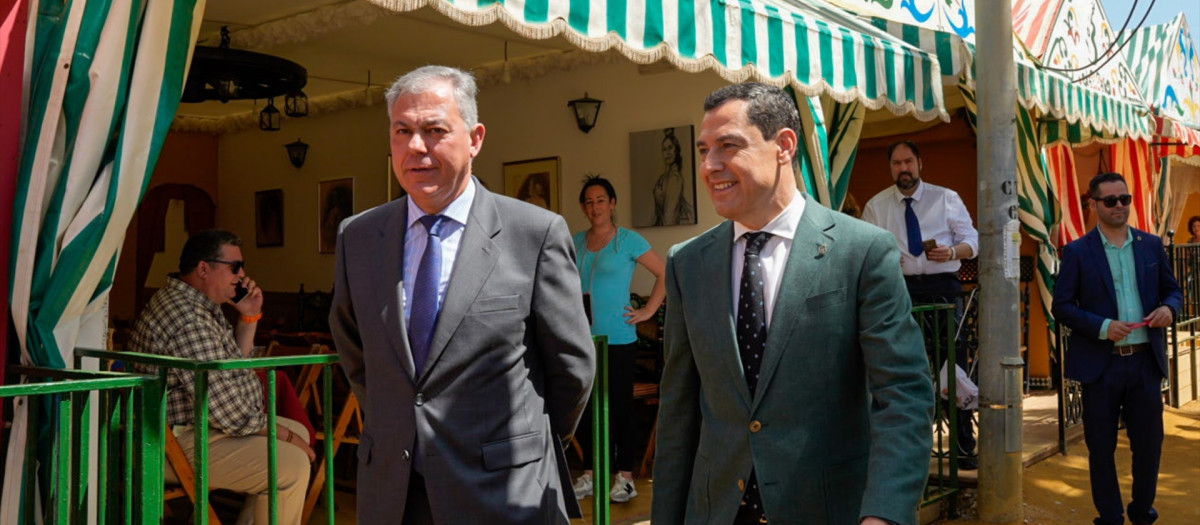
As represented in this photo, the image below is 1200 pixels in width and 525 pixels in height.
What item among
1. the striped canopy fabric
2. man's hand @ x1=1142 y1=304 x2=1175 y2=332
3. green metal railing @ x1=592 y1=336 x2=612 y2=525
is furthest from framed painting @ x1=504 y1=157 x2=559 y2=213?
the striped canopy fabric

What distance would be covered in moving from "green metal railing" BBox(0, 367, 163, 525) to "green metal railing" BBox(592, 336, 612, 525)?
6.13 feet

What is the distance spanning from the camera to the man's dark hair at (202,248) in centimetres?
459

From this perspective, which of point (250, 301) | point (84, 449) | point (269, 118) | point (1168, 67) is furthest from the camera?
point (1168, 67)

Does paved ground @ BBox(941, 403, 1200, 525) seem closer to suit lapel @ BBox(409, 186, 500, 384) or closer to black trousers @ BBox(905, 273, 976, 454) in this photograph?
black trousers @ BBox(905, 273, 976, 454)

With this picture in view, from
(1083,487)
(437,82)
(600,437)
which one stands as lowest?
(1083,487)

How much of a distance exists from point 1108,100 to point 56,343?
27.2ft

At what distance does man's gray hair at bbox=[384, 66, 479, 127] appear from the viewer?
251cm

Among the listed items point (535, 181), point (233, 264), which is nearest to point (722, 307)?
point (233, 264)

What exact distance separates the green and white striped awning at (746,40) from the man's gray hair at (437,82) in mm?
1251

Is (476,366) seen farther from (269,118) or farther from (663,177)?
(269,118)

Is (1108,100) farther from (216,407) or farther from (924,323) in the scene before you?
(216,407)

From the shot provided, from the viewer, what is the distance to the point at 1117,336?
5.53 m

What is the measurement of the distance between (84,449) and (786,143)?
217 centimetres

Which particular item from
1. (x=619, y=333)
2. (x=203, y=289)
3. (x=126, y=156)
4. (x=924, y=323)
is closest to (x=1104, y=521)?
(x=924, y=323)
